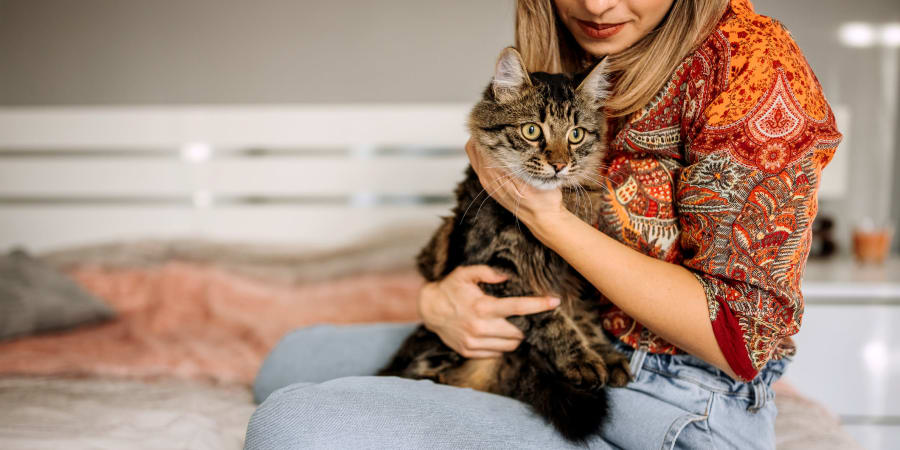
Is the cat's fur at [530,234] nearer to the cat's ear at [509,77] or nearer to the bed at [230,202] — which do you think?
the cat's ear at [509,77]

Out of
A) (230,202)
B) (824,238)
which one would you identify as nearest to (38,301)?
(230,202)

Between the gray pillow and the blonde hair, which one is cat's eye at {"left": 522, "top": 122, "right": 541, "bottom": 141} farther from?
the gray pillow

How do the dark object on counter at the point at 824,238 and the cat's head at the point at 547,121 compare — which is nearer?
the cat's head at the point at 547,121

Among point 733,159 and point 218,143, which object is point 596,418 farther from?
point 218,143

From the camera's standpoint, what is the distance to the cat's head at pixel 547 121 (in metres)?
1.09

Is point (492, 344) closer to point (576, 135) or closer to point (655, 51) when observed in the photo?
point (576, 135)

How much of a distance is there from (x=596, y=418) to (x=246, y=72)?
254 cm

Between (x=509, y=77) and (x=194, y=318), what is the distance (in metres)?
1.59

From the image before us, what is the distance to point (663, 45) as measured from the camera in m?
0.99

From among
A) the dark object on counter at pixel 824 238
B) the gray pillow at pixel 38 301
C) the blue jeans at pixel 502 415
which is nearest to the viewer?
the blue jeans at pixel 502 415

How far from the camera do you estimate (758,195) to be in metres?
0.84

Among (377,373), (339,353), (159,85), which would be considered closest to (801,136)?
(377,373)

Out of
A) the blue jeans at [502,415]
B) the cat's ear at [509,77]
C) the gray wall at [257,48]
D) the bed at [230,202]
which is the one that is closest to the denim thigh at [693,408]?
the blue jeans at [502,415]

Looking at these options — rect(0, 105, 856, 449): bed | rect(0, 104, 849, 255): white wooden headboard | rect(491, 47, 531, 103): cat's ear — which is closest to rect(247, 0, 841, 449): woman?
rect(491, 47, 531, 103): cat's ear
